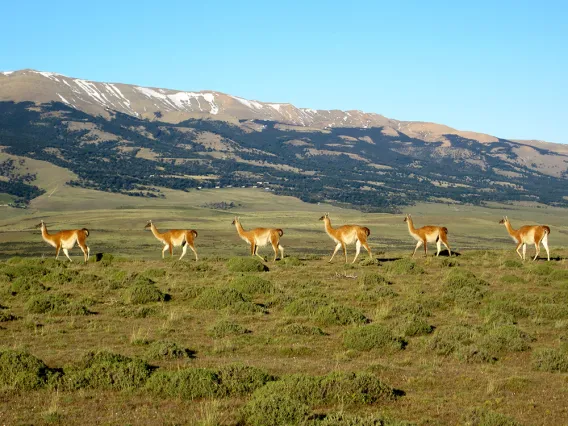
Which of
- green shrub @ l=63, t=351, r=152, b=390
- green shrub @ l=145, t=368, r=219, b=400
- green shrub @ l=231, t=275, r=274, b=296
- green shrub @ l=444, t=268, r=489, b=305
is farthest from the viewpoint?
green shrub @ l=231, t=275, r=274, b=296

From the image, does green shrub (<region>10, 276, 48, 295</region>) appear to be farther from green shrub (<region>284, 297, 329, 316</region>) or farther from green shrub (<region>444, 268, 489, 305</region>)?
green shrub (<region>444, 268, 489, 305</region>)

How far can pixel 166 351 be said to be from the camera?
44.4ft

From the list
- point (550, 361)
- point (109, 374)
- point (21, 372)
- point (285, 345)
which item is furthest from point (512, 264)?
point (21, 372)

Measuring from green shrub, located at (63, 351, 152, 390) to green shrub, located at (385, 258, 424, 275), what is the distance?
16.3 metres

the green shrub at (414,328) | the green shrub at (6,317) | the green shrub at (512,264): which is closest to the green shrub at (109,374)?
the green shrub at (6,317)

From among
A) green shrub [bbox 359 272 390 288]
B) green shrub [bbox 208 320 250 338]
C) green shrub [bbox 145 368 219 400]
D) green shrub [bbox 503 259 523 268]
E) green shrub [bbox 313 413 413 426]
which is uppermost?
green shrub [bbox 313 413 413 426]

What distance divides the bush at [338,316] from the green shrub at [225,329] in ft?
7.52

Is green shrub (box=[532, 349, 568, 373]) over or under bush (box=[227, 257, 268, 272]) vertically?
over

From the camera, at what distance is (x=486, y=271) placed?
90.4ft

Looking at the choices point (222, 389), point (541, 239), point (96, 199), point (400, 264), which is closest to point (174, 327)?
point (222, 389)

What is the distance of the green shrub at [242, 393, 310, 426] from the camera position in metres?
9.08

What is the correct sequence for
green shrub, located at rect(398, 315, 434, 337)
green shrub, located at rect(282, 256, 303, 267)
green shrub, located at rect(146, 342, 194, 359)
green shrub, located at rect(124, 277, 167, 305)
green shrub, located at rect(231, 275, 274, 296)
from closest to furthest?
1. green shrub, located at rect(146, 342, 194, 359)
2. green shrub, located at rect(398, 315, 434, 337)
3. green shrub, located at rect(124, 277, 167, 305)
4. green shrub, located at rect(231, 275, 274, 296)
5. green shrub, located at rect(282, 256, 303, 267)

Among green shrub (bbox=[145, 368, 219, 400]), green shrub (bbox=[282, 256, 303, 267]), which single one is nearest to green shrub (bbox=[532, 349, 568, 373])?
green shrub (bbox=[145, 368, 219, 400])

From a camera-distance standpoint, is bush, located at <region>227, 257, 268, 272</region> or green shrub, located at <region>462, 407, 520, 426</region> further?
bush, located at <region>227, 257, 268, 272</region>
